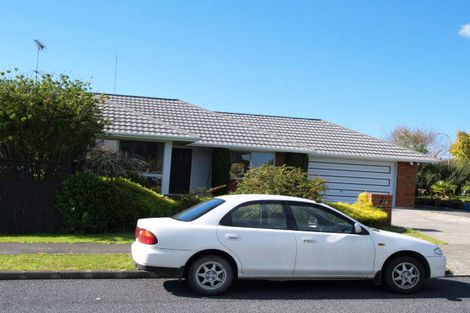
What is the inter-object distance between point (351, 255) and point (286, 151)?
14.7 meters

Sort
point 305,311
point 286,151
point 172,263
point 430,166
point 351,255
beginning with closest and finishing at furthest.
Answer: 1. point 305,311
2. point 172,263
3. point 351,255
4. point 286,151
5. point 430,166

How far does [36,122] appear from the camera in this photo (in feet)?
40.6

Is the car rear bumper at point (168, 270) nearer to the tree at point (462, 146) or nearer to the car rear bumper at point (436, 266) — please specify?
the car rear bumper at point (436, 266)

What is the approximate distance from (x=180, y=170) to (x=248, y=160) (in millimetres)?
2885

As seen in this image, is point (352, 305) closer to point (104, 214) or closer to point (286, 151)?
point (104, 214)

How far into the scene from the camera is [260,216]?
7.51m

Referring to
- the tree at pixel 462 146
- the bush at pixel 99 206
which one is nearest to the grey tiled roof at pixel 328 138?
the bush at pixel 99 206

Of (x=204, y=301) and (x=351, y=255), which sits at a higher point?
(x=351, y=255)

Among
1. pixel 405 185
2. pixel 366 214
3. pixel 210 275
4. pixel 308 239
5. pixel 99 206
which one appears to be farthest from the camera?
pixel 405 185

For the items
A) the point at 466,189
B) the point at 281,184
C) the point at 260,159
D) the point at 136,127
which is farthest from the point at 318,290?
the point at 466,189

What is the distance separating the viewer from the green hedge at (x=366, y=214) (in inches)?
550

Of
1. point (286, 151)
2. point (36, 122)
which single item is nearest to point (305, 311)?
point (36, 122)

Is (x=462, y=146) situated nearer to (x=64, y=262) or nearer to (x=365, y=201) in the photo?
(x=365, y=201)

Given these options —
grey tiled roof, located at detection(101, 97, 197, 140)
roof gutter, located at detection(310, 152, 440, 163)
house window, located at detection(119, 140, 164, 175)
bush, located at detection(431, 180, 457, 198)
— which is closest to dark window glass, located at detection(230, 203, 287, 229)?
grey tiled roof, located at detection(101, 97, 197, 140)
